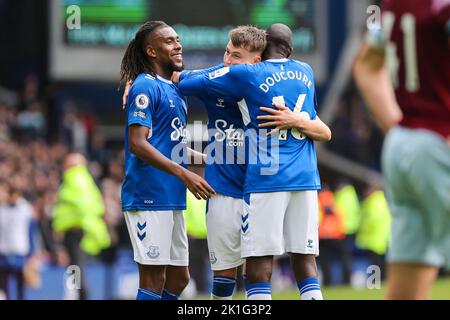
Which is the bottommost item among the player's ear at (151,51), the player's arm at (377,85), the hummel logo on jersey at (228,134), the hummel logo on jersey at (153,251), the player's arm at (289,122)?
the hummel logo on jersey at (153,251)

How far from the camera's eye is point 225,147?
8.38 meters

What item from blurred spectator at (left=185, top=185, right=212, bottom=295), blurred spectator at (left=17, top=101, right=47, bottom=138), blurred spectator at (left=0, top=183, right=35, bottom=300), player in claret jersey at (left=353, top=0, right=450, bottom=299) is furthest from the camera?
blurred spectator at (left=17, top=101, right=47, bottom=138)

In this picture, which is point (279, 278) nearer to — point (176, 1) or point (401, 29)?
point (176, 1)

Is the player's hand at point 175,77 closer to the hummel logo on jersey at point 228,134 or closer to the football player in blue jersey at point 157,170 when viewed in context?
the football player in blue jersey at point 157,170

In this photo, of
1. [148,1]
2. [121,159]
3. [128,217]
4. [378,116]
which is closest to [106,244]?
[121,159]

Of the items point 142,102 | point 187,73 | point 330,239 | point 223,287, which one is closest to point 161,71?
point 187,73

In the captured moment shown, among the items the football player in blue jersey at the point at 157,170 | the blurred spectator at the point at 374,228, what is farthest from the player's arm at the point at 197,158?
the blurred spectator at the point at 374,228

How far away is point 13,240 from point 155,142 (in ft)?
26.1

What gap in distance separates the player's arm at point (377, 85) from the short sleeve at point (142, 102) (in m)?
2.63

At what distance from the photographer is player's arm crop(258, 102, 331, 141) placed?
25.7ft

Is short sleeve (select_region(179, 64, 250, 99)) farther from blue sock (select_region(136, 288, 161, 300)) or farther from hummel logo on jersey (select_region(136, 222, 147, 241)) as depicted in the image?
blue sock (select_region(136, 288, 161, 300))

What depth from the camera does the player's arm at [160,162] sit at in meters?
7.82

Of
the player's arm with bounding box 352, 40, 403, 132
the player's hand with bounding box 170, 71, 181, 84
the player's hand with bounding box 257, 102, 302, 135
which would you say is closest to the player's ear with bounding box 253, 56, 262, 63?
the player's hand with bounding box 257, 102, 302, 135

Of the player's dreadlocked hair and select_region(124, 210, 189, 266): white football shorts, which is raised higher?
the player's dreadlocked hair
